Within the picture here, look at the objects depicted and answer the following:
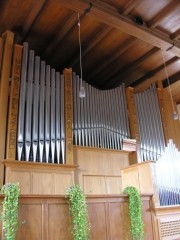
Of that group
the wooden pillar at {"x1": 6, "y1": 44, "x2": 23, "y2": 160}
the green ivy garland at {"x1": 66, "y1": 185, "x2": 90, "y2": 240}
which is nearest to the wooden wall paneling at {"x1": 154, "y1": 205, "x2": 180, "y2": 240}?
the green ivy garland at {"x1": 66, "y1": 185, "x2": 90, "y2": 240}

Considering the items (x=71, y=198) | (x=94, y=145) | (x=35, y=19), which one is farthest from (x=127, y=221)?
(x=35, y=19)

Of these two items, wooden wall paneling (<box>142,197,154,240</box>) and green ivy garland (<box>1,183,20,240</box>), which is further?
wooden wall paneling (<box>142,197,154,240</box>)

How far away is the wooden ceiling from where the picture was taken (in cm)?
582

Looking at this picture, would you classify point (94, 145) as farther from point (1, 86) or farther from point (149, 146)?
point (1, 86)

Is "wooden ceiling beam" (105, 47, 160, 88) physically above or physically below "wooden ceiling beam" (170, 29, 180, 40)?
above

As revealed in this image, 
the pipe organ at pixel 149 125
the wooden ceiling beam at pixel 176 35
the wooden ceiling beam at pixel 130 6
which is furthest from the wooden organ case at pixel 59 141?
the wooden ceiling beam at pixel 176 35

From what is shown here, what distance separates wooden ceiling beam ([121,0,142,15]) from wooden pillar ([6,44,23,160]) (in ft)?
7.85

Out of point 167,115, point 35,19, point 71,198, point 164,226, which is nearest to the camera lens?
point 71,198

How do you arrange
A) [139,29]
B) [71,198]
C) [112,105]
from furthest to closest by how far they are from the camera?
[112,105]
[139,29]
[71,198]

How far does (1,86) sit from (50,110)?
1.15 meters

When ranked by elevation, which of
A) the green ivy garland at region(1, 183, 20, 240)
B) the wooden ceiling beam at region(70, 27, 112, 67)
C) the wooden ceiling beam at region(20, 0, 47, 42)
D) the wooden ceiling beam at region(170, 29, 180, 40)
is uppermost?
the wooden ceiling beam at region(20, 0, 47, 42)

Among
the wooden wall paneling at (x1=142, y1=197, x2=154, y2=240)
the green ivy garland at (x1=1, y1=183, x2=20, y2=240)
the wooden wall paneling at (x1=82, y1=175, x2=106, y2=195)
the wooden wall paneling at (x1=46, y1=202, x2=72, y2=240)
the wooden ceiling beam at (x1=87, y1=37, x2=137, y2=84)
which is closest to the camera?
the green ivy garland at (x1=1, y1=183, x2=20, y2=240)

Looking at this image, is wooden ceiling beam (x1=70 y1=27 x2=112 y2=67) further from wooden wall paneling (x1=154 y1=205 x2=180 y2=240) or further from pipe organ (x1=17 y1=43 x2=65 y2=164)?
wooden wall paneling (x1=154 y1=205 x2=180 y2=240)

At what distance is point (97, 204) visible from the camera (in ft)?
15.2
